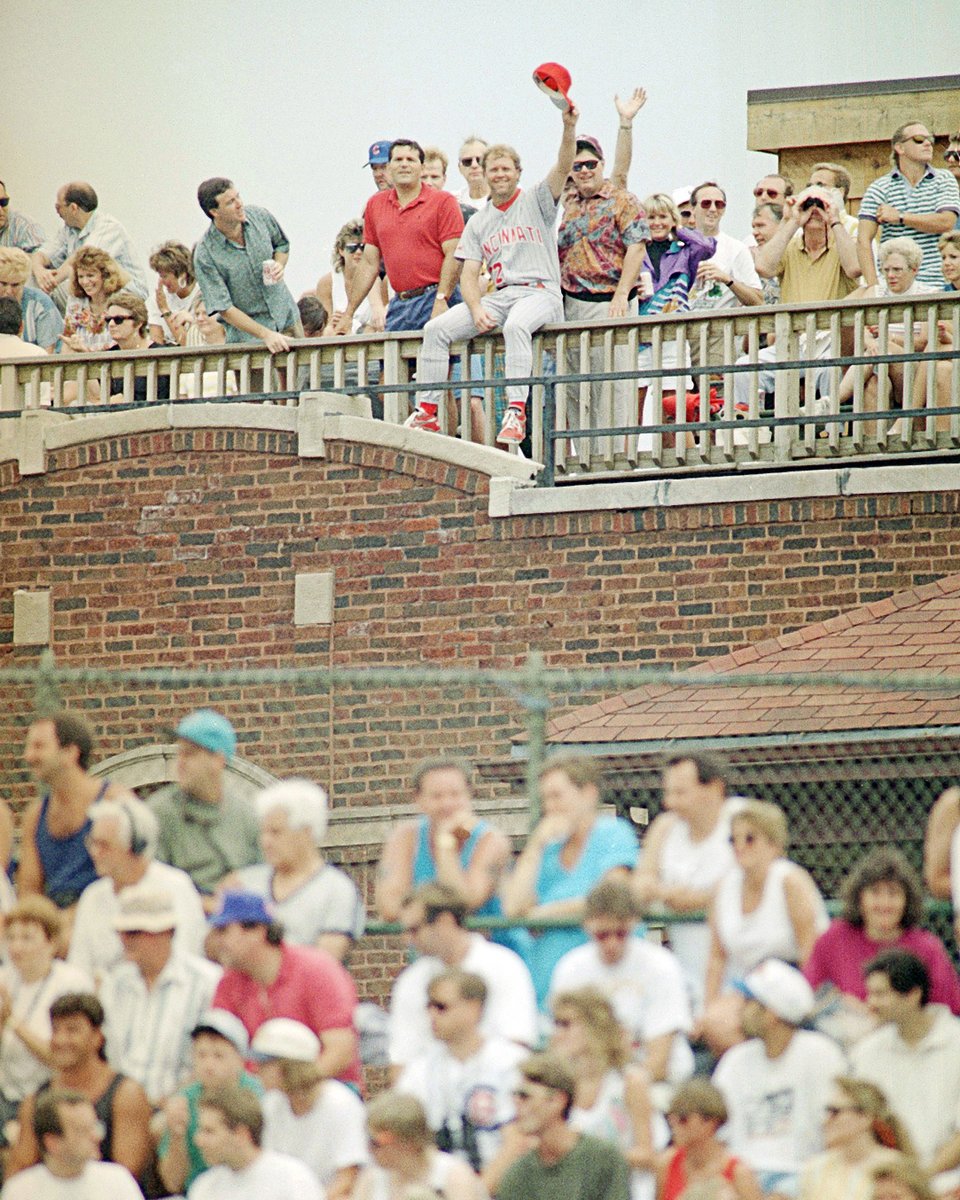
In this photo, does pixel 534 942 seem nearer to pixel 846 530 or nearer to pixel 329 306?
pixel 846 530

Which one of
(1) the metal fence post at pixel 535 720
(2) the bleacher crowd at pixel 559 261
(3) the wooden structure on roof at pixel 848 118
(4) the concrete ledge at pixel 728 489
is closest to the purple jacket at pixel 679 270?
(2) the bleacher crowd at pixel 559 261

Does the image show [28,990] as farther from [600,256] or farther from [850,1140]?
[600,256]

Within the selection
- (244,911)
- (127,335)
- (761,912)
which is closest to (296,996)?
(244,911)

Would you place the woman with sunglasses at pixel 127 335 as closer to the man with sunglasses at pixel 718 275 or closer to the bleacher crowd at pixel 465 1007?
the man with sunglasses at pixel 718 275

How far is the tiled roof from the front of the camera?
44.4 feet

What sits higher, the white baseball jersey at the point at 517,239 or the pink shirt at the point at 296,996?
the white baseball jersey at the point at 517,239

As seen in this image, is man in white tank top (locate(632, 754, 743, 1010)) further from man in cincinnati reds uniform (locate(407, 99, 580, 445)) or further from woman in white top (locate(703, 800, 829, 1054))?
man in cincinnati reds uniform (locate(407, 99, 580, 445))

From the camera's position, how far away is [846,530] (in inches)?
609

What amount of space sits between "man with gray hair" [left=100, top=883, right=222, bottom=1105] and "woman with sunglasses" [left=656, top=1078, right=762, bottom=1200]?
1.68 m

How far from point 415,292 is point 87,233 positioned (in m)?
2.51

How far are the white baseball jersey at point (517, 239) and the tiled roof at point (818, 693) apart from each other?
2.59 meters

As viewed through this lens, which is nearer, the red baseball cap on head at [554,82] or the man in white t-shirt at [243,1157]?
the man in white t-shirt at [243,1157]

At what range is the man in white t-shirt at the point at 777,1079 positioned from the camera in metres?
8.48

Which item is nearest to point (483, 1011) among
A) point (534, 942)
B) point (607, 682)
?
point (534, 942)
